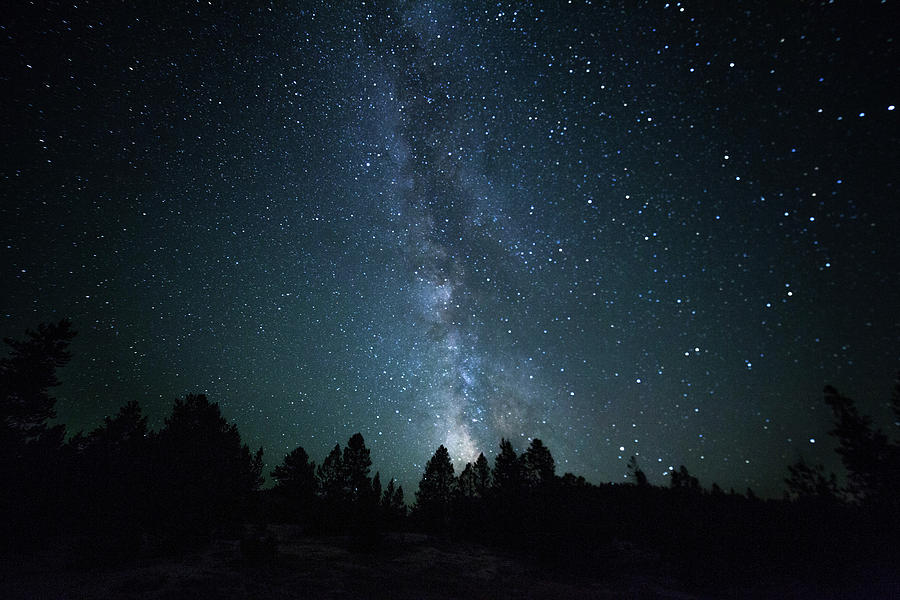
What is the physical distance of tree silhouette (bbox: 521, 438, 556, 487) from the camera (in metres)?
37.5

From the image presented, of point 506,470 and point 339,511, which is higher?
point 506,470

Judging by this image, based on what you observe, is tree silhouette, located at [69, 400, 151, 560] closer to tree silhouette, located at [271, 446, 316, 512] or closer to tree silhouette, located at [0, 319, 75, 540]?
tree silhouette, located at [0, 319, 75, 540]

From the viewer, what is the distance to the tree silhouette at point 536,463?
37.5 meters

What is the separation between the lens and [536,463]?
126 feet

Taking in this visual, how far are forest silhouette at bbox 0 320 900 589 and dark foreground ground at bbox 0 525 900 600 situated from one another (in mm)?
847

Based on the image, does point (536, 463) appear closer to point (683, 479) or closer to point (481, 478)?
point (481, 478)

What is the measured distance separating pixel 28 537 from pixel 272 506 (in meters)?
16.7

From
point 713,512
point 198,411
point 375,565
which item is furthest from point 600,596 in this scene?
point 198,411

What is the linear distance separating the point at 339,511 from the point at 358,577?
11779mm

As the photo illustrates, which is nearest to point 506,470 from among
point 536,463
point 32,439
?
point 536,463

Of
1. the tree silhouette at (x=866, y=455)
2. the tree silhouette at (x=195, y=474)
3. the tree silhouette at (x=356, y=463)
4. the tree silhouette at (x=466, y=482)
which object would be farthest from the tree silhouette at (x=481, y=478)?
the tree silhouette at (x=866, y=455)

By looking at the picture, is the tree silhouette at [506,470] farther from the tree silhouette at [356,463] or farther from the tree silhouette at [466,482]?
the tree silhouette at [356,463]

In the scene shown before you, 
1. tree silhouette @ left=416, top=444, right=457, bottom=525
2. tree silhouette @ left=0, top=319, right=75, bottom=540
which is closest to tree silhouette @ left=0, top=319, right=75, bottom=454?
tree silhouette @ left=0, top=319, right=75, bottom=540

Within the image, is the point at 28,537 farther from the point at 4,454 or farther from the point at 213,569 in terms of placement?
the point at 213,569
